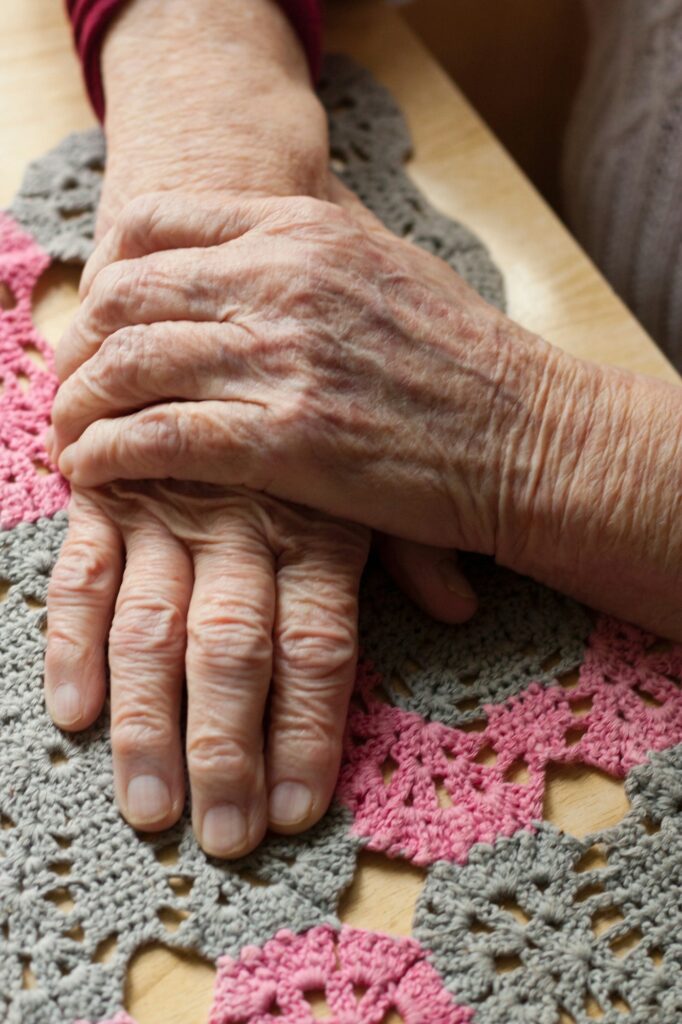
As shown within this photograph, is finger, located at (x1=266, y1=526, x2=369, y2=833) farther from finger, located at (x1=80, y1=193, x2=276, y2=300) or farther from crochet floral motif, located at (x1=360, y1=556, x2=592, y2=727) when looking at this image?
finger, located at (x1=80, y1=193, x2=276, y2=300)

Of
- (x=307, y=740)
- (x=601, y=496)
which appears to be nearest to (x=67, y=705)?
(x=307, y=740)

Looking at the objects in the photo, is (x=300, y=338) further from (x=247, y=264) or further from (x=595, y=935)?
(x=595, y=935)

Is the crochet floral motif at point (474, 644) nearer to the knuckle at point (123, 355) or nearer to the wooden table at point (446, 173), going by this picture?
the wooden table at point (446, 173)

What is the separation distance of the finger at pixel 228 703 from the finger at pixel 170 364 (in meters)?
0.14

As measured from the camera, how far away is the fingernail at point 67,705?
0.67 meters

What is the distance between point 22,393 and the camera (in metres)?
0.82

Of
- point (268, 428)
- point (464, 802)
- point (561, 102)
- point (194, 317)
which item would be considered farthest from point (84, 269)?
point (561, 102)

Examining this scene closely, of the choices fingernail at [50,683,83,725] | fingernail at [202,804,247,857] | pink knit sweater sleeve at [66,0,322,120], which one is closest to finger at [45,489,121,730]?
fingernail at [50,683,83,725]

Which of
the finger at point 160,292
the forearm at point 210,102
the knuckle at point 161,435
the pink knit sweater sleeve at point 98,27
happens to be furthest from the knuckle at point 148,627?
the pink knit sweater sleeve at point 98,27

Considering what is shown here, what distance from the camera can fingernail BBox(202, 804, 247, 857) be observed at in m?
0.64

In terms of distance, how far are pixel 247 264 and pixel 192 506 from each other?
0.19m

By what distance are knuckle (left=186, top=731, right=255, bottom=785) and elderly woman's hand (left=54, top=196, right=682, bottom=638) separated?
0.61 feet

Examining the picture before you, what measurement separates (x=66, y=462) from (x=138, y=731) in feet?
0.74

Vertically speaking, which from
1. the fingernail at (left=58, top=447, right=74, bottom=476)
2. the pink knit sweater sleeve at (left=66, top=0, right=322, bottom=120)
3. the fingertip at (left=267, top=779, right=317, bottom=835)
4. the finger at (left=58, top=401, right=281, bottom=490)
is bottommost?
the fingertip at (left=267, top=779, right=317, bottom=835)
